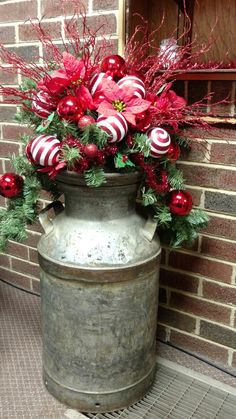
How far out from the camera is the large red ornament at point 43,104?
1.25 metres

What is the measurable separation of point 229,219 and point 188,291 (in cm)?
35

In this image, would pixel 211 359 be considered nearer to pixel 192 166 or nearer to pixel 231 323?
pixel 231 323

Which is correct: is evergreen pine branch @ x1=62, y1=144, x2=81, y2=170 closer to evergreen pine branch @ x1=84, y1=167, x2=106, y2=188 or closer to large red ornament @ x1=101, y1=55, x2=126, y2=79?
evergreen pine branch @ x1=84, y1=167, x2=106, y2=188

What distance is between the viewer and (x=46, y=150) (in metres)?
1.21

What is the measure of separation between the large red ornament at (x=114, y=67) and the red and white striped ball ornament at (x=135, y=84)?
0.04 m

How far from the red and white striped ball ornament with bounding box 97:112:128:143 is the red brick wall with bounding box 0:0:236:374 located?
47 cm

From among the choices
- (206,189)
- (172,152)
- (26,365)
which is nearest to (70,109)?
(172,152)

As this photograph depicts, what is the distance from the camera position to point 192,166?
1.59m

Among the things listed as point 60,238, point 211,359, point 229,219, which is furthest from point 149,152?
point 211,359

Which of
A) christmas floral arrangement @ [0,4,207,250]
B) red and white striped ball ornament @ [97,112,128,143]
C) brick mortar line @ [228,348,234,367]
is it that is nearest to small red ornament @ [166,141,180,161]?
christmas floral arrangement @ [0,4,207,250]

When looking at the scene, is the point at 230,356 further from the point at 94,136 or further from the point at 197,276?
the point at 94,136

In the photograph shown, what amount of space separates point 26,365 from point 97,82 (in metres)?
1.10

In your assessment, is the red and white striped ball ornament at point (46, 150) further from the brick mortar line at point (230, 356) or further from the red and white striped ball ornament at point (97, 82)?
the brick mortar line at point (230, 356)

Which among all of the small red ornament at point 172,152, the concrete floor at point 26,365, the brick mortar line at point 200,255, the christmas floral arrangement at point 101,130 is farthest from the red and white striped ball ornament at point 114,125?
the concrete floor at point 26,365
